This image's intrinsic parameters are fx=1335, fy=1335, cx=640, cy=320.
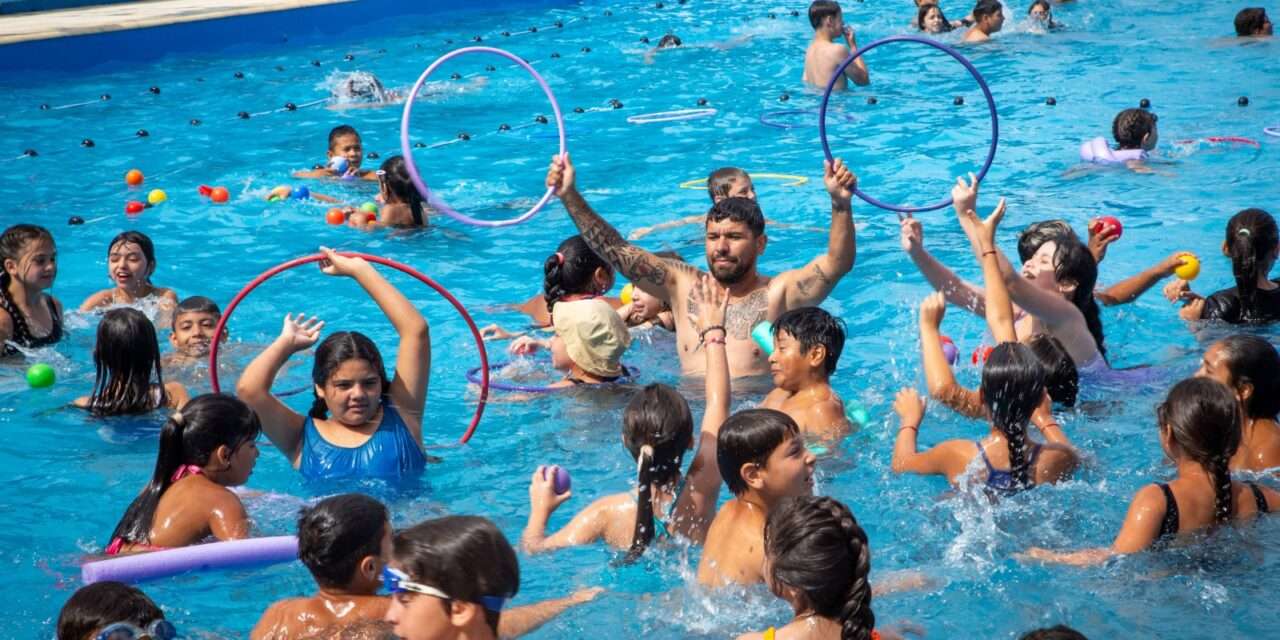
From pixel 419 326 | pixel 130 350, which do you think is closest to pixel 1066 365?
pixel 419 326

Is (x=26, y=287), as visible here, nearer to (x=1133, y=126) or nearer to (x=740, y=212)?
(x=740, y=212)

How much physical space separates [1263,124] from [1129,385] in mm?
7898

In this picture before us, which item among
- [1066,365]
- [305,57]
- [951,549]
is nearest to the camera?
[951,549]

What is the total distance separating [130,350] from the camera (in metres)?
8.09

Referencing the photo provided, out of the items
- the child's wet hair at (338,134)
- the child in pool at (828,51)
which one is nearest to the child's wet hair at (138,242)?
the child's wet hair at (338,134)

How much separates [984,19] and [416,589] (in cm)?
1796

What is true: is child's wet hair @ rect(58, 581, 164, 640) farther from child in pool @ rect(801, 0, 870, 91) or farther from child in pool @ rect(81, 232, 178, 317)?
child in pool @ rect(801, 0, 870, 91)

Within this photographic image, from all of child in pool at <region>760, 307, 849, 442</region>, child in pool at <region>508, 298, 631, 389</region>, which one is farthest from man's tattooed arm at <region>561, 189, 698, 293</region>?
child in pool at <region>760, 307, 849, 442</region>

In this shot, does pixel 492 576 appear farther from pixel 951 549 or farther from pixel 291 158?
pixel 291 158

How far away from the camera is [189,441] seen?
6219 millimetres

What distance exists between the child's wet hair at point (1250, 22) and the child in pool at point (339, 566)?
56.5 ft

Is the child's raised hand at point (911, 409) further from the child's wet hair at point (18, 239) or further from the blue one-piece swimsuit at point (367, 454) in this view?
the child's wet hair at point (18, 239)

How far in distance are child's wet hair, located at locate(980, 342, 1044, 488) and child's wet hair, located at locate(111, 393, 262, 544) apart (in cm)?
353

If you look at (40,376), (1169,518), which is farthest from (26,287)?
(1169,518)
